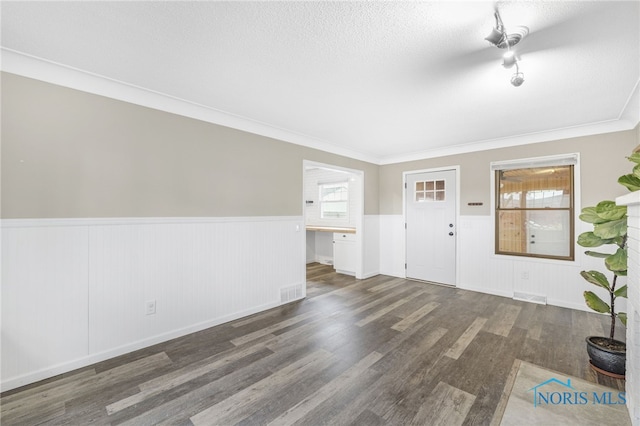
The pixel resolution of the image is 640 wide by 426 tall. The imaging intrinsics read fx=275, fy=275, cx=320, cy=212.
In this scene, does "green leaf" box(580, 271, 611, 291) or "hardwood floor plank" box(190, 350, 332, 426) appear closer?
"hardwood floor plank" box(190, 350, 332, 426)

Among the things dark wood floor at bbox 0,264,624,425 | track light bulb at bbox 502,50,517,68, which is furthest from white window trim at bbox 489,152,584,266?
track light bulb at bbox 502,50,517,68

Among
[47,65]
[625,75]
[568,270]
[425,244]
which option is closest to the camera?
[47,65]

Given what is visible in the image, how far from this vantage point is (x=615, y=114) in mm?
3332

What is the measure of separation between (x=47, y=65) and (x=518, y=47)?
12.1 feet

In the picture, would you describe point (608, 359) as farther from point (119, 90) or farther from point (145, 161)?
point (119, 90)

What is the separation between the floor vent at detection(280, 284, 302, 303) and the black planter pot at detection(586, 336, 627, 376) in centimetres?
326

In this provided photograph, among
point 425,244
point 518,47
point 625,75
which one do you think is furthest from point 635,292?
point 425,244

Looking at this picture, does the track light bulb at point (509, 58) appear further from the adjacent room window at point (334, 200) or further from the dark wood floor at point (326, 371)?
the adjacent room window at point (334, 200)

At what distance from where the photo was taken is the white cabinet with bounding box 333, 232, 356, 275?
574cm

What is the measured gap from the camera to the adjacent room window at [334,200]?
6664 millimetres

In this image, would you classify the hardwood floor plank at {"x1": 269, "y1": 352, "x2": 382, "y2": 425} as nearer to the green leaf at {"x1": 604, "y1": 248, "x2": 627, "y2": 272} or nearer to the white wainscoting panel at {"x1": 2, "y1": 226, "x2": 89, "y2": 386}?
the white wainscoting panel at {"x1": 2, "y1": 226, "x2": 89, "y2": 386}

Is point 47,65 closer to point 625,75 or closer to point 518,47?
point 518,47

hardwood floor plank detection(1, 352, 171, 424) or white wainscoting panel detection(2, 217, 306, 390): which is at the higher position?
white wainscoting panel detection(2, 217, 306, 390)

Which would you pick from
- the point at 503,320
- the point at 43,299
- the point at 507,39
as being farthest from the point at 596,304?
the point at 43,299
